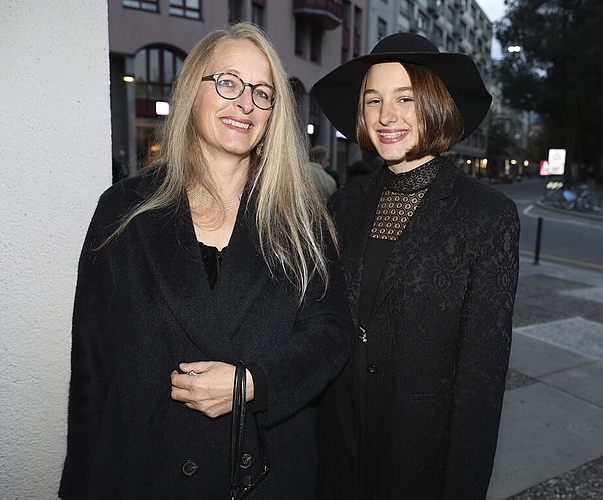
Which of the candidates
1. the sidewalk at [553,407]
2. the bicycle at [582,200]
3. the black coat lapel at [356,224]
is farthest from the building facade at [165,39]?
the black coat lapel at [356,224]

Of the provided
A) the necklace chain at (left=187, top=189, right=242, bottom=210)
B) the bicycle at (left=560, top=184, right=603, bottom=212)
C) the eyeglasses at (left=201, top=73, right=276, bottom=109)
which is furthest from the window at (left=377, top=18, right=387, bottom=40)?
the necklace chain at (left=187, top=189, right=242, bottom=210)

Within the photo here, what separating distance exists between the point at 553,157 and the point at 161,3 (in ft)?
64.4

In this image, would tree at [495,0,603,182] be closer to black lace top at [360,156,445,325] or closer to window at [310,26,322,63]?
window at [310,26,322,63]

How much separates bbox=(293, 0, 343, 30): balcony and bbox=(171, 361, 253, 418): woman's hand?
2360 centimetres

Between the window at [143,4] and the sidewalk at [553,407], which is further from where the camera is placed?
the window at [143,4]

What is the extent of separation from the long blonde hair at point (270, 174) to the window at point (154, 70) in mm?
19417

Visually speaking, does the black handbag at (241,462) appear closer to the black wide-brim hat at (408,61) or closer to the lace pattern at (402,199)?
the lace pattern at (402,199)

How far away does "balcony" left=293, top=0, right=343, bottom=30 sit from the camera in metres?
22.5

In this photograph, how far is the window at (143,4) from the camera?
18.4m

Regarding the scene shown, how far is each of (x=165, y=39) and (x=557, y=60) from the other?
85.0 ft

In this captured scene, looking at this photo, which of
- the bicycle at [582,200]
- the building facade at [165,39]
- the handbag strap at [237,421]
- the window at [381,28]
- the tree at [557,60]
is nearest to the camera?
the handbag strap at [237,421]

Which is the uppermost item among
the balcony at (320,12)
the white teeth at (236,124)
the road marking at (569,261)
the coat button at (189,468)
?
the balcony at (320,12)

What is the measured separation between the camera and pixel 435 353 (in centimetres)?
186

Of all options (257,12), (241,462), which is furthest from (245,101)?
(257,12)
